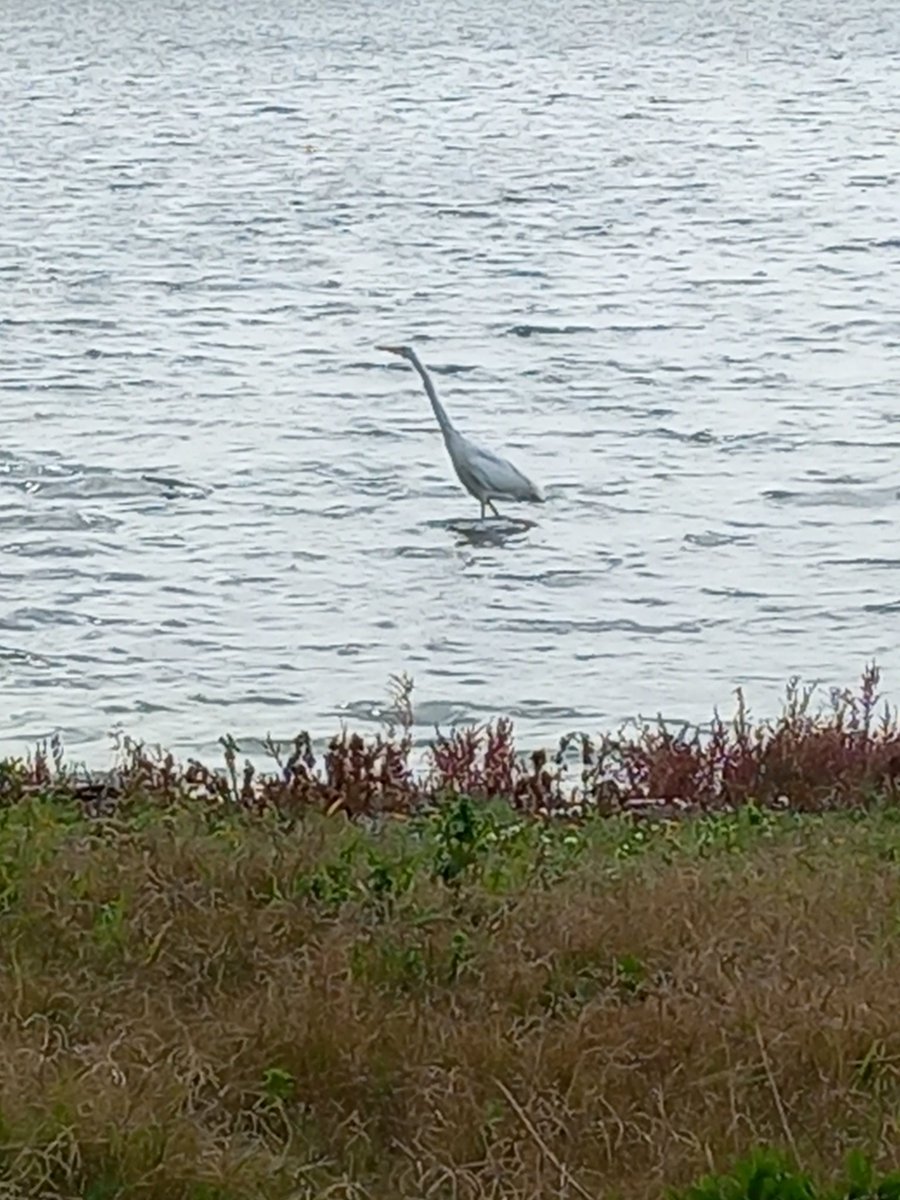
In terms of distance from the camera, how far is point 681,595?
497 inches

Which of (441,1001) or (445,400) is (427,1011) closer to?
(441,1001)

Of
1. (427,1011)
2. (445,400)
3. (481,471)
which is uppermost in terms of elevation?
(445,400)

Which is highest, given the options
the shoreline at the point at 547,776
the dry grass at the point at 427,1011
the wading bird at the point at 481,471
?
the wading bird at the point at 481,471

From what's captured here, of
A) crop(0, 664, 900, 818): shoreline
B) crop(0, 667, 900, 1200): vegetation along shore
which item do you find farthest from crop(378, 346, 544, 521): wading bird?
crop(0, 667, 900, 1200): vegetation along shore

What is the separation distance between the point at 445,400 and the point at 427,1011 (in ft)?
38.5

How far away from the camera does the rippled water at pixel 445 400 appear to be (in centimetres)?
1159

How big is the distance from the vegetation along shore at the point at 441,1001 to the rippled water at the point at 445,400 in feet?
11.1

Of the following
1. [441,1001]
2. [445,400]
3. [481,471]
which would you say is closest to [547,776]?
[441,1001]

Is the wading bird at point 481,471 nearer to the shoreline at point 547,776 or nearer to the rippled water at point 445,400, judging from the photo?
the rippled water at point 445,400

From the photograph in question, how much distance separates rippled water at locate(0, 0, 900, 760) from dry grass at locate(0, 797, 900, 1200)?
3.69 metres

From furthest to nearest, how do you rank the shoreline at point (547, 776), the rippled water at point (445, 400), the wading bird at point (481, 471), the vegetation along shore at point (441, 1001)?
1. the wading bird at point (481, 471)
2. the rippled water at point (445, 400)
3. the shoreline at point (547, 776)
4. the vegetation along shore at point (441, 1001)

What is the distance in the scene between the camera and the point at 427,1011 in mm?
5629

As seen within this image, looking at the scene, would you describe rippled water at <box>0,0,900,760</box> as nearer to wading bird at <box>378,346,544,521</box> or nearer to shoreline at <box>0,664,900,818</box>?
wading bird at <box>378,346,544,521</box>

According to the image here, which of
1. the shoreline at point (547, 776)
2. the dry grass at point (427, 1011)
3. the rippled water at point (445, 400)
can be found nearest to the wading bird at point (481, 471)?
the rippled water at point (445, 400)
